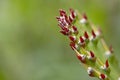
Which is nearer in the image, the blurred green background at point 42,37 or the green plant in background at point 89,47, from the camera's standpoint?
the green plant in background at point 89,47

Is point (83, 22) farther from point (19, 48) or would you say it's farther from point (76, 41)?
point (19, 48)

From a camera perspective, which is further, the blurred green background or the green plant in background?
the blurred green background

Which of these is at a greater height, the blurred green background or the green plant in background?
the blurred green background

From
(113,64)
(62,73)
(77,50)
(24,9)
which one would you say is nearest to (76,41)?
(77,50)

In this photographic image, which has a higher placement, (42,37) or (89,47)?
(42,37)

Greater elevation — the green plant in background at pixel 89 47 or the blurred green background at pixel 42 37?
the blurred green background at pixel 42 37

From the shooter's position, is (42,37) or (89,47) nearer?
(89,47)
